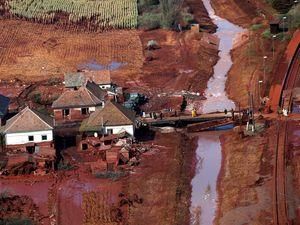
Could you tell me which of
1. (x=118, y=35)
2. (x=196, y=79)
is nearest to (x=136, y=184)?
(x=196, y=79)

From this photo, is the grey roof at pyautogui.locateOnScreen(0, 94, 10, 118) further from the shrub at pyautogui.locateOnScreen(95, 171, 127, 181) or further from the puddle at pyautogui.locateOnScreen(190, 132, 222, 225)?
the puddle at pyautogui.locateOnScreen(190, 132, 222, 225)

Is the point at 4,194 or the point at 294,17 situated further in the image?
the point at 294,17

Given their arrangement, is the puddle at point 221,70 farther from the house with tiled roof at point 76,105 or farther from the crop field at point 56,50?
the house with tiled roof at point 76,105

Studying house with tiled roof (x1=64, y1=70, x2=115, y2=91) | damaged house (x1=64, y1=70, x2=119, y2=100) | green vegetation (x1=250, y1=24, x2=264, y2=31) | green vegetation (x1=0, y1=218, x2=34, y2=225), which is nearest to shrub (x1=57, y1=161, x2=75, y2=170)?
green vegetation (x1=0, y1=218, x2=34, y2=225)

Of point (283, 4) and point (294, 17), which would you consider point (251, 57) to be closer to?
point (294, 17)

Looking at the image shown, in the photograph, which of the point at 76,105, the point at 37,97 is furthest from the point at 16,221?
the point at 37,97

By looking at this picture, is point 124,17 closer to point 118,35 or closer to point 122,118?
point 118,35
